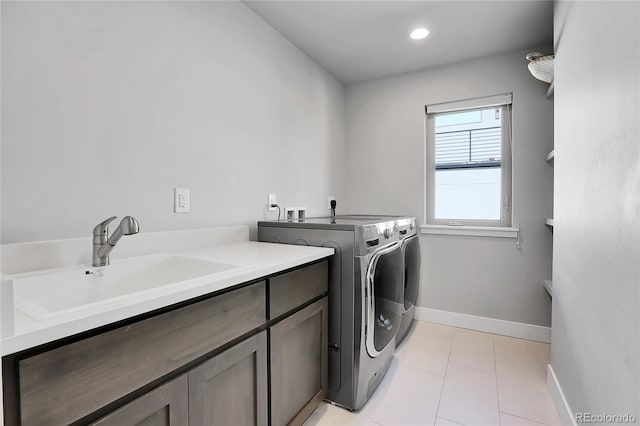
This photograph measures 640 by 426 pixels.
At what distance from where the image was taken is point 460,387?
184 cm

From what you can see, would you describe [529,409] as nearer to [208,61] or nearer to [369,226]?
[369,226]

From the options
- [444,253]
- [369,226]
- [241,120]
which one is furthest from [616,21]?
[444,253]

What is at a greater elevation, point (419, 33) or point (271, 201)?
point (419, 33)

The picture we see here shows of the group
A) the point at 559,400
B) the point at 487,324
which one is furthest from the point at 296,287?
the point at 487,324

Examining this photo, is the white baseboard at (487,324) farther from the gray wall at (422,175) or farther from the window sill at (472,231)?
the window sill at (472,231)

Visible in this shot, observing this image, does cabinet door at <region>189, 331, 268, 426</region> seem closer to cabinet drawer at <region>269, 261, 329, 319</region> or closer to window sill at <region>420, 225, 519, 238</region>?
cabinet drawer at <region>269, 261, 329, 319</region>

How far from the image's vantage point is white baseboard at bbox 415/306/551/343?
2.46m

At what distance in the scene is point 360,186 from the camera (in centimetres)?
319

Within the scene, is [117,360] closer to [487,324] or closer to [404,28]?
[404,28]

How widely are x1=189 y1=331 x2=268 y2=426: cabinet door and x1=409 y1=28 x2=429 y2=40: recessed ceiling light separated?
226cm

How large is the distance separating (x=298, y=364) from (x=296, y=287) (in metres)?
0.35

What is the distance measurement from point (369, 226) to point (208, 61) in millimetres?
1256
